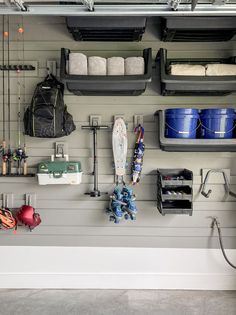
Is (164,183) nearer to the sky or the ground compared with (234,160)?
nearer to the ground

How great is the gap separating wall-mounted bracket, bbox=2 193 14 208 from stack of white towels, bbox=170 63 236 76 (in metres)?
1.92

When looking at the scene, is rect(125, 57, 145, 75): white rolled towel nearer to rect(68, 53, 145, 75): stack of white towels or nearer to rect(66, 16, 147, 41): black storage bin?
rect(68, 53, 145, 75): stack of white towels

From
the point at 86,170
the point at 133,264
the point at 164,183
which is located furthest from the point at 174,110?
the point at 133,264

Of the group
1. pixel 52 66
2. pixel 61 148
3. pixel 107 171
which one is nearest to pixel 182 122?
pixel 107 171

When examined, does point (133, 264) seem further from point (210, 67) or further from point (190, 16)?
point (190, 16)

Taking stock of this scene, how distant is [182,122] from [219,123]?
12.5 inches

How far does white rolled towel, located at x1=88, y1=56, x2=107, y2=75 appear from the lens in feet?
8.41

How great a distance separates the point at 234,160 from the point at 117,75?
1.39m

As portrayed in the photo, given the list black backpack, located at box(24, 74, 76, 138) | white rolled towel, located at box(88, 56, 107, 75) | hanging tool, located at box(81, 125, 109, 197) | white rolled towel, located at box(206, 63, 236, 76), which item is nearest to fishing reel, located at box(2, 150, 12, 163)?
black backpack, located at box(24, 74, 76, 138)

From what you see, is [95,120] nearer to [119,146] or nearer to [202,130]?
[119,146]

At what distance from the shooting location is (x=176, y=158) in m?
2.86

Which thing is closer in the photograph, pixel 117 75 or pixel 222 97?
pixel 117 75

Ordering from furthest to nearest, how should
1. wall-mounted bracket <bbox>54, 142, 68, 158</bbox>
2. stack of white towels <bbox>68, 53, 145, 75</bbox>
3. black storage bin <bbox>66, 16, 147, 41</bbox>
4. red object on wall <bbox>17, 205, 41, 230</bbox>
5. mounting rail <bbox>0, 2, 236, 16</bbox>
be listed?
wall-mounted bracket <bbox>54, 142, 68, 158</bbox> → red object on wall <bbox>17, 205, 41, 230</bbox> → stack of white towels <bbox>68, 53, 145, 75</bbox> → black storage bin <bbox>66, 16, 147, 41</bbox> → mounting rail <bbox>0, 2, 236, 16</bbox>

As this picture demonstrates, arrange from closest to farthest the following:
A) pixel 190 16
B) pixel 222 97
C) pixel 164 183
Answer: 1. pixel 190 16
2. pixel 164 183
3. pixel 222 97
